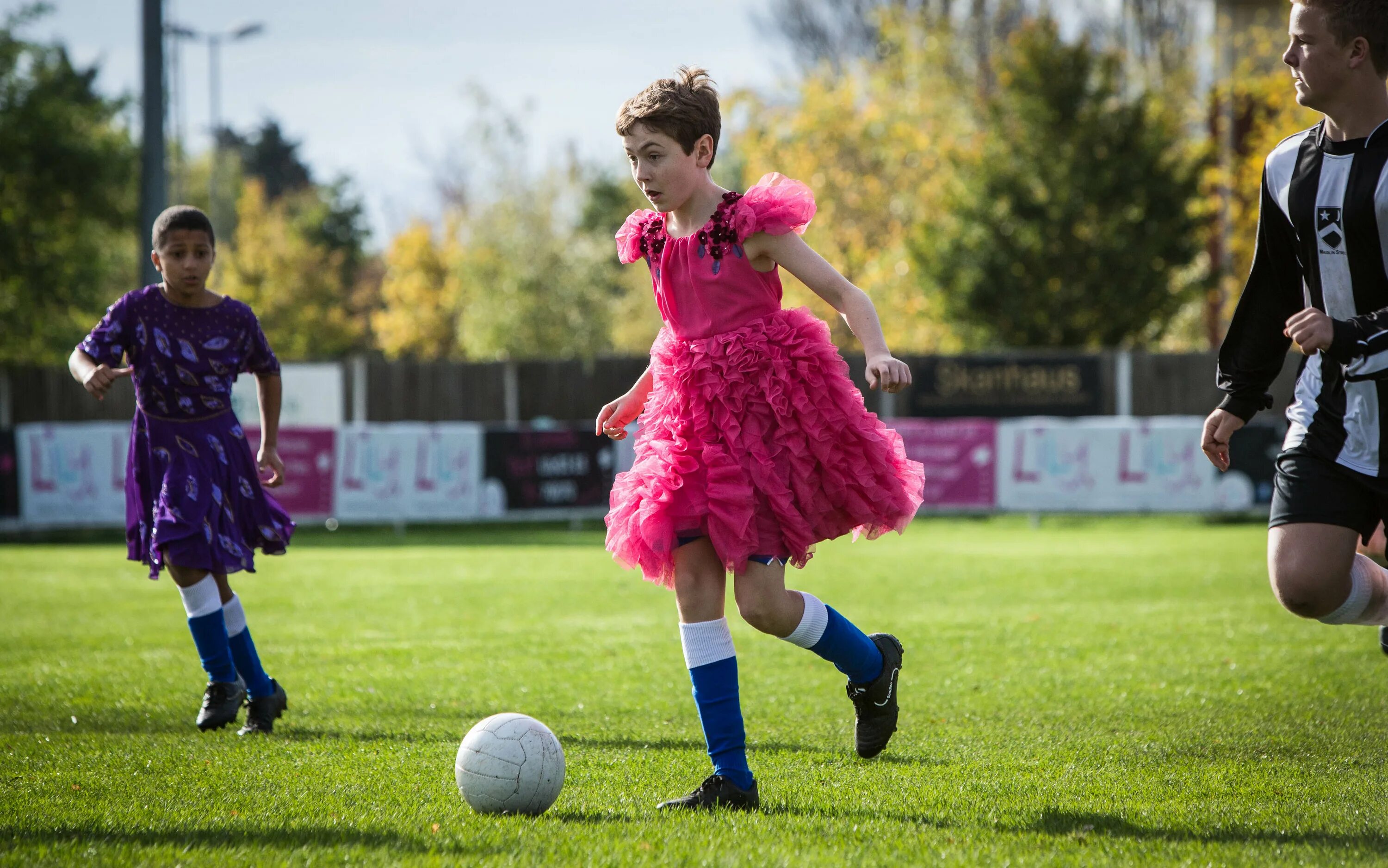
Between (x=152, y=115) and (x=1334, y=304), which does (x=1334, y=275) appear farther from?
(x=152, y=115)

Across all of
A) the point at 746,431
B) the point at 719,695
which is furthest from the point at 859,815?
the point at 746,431

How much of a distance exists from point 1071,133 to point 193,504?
23.2 m

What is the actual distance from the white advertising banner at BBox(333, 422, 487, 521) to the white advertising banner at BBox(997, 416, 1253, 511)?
7449 mm

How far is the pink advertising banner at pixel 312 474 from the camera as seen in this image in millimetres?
18031

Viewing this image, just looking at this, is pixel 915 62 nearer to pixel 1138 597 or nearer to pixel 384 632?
pixel 1138 597

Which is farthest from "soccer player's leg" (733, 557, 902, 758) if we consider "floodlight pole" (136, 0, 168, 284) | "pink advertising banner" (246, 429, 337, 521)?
"pink advertising banner" (246, 429, 337, 521)

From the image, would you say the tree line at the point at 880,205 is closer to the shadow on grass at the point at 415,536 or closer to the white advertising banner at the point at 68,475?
the white advertising banner at the point at 68,475

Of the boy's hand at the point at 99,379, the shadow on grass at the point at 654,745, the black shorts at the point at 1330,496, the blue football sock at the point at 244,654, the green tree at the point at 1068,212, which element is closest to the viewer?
the black shorts at the point at 1330,496

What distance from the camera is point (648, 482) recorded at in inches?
153

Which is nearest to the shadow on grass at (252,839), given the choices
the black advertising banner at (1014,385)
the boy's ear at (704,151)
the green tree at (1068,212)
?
the boy's ear at (704,151)

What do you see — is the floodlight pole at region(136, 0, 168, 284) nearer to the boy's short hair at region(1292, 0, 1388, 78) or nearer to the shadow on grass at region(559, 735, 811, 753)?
the shadow on grass at region(559, 735, 811, 753)

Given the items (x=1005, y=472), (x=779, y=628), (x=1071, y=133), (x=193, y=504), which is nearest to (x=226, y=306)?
(x=193, y=504)

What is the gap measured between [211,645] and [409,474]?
13032 millimetres

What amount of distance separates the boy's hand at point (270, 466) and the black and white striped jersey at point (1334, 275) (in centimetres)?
389
